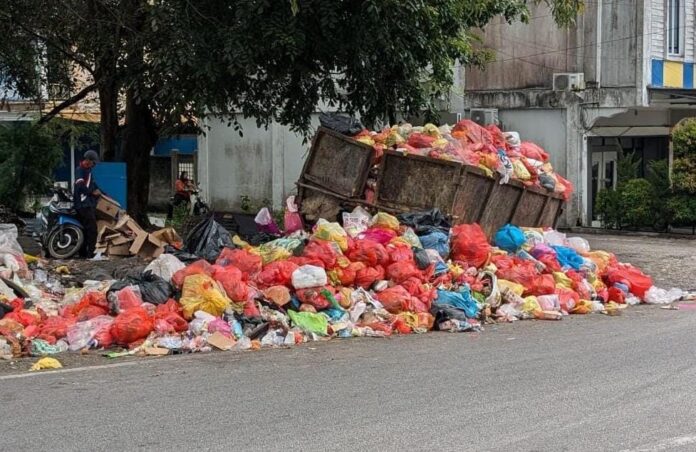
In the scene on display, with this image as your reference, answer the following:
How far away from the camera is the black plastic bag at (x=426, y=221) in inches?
472

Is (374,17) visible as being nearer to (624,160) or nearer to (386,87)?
(386,87)

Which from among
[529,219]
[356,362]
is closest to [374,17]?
[529,219]

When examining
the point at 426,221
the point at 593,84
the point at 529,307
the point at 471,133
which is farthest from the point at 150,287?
the point at 593,84

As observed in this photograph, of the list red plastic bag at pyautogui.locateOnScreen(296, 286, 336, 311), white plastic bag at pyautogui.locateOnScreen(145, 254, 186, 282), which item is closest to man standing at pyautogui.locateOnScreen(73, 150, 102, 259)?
white plastic bag at pyautogui.locateOnScreen(145, 254, 186, 282)

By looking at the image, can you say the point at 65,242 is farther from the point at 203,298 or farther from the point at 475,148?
the point at 475,148

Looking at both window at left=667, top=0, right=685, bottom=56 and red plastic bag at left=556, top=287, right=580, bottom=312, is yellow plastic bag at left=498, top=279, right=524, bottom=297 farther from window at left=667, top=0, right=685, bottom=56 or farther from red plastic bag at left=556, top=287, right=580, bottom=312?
window at left=667, top=0, right=685, bottom=56

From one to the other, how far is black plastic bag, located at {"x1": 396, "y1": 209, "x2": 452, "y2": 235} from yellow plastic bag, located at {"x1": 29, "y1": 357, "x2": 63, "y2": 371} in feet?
17.3

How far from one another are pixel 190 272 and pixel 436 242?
3.28 meters

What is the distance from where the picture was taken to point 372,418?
20.4 feet

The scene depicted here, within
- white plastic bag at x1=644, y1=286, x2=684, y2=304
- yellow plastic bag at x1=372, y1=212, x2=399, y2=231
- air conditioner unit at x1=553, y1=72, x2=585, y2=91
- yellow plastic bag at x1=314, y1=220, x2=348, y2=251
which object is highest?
air conditioner unit at x1=553, y1=72, x2=585, y2=91

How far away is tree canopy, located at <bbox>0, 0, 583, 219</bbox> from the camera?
1247cm

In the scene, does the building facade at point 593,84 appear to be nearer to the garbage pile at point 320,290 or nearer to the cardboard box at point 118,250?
the garbage pile at point 320,290

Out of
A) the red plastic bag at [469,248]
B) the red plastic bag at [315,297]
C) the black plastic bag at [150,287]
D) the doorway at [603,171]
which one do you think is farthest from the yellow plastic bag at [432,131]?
the doorway at [603,171]

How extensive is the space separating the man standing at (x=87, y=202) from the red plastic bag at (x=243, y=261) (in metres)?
4.07
